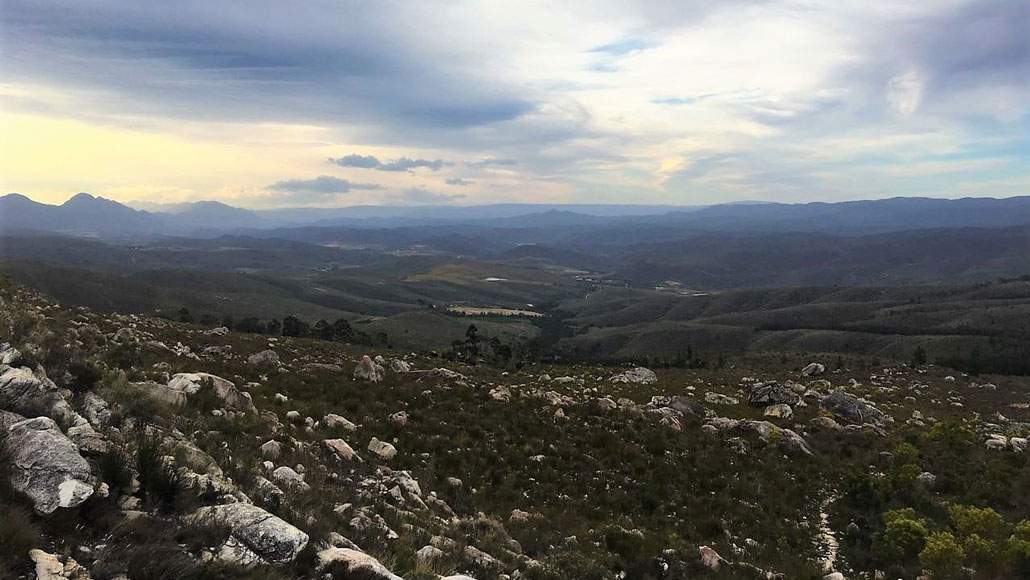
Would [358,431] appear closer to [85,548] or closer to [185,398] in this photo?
[185,398]

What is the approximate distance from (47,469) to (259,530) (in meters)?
2.72

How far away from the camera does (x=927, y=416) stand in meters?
29.8

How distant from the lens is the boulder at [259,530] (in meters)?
6.65

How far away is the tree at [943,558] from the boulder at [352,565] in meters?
12.9

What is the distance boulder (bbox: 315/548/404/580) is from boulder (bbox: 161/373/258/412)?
886 centimetres

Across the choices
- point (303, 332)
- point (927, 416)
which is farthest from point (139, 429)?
point (303, 332)

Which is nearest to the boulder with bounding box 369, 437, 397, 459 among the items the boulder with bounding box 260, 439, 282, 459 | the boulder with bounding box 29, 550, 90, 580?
the boulder with bounding box 260, 439, 282, 459

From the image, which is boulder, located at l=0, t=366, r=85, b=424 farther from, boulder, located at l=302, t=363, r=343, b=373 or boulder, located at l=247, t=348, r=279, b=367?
boulder, located at l=302, t=363, r=343, b=373

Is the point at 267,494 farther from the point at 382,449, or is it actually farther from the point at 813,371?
the point at 813,371

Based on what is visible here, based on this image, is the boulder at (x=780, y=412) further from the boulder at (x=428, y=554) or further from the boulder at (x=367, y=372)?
the boulder at (x=428, y=554)

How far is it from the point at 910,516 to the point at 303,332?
68046 mm

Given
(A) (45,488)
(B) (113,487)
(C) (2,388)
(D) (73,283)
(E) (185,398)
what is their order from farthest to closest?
1. (D) (73,283)
2. (E) (185,398)
3. (C) (2,388)
4. (B) (113,487)
5. (A) (45,488)

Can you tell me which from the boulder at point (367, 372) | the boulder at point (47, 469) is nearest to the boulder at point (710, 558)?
the boulder at point (47, 469)

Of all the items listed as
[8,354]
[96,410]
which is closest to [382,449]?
[96,410]
